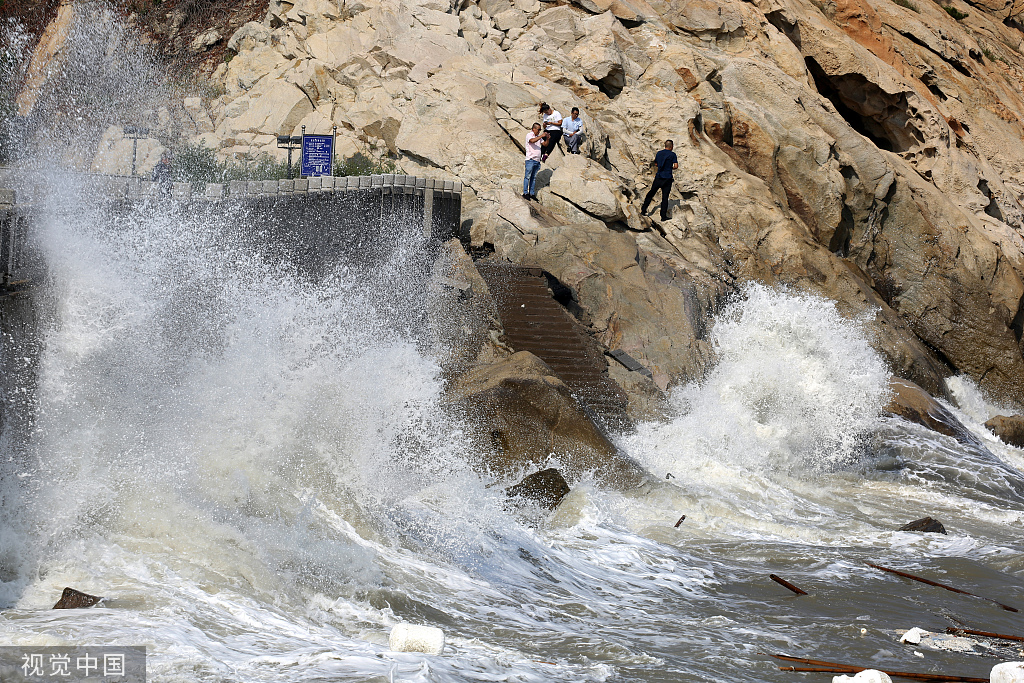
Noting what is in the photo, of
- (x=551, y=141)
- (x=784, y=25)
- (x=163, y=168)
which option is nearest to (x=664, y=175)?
(x=551, y=141)

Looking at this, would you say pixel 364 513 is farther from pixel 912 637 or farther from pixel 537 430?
pixel 912 637

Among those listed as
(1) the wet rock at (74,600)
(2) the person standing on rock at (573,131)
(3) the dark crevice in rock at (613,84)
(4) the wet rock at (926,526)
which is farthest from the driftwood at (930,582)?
(3) the dark crevice in rock at (613,84)

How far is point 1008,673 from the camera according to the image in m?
4.72

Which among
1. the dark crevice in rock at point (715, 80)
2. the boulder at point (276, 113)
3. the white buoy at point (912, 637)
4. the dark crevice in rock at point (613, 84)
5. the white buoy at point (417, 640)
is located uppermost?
the dark crevice in rock at point (715, 80)

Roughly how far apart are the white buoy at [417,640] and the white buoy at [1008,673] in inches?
111

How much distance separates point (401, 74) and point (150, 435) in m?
10.0

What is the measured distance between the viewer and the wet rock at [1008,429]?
14.1m

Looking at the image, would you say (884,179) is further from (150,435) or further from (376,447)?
(150,435)

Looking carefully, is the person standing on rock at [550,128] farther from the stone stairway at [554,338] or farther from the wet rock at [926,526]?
the wet rock at [926,526]

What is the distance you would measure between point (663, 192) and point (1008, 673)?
37.4 ft

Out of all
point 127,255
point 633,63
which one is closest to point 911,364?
point 633,63

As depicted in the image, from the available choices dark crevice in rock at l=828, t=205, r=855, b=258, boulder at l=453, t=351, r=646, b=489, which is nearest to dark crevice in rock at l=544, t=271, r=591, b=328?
boulder at l=453, t=351, r=646, b=489

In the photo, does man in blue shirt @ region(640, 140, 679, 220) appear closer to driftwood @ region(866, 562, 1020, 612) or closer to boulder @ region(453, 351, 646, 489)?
boulder @ region(453, 351, 646, 489)

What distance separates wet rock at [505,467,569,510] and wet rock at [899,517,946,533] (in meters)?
3.20
